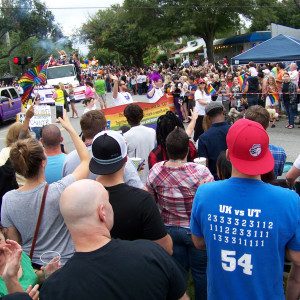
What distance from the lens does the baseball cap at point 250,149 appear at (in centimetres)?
184

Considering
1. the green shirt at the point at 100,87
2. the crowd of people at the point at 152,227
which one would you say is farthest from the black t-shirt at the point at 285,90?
the green shirt at the point at 100,87

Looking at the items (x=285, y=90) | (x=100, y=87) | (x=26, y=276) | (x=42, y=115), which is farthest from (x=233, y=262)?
(x=100, y=87)

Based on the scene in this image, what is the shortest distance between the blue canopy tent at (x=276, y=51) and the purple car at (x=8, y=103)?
10.8 meters

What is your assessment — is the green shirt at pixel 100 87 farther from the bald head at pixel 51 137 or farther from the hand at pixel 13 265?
the hand at pixel 13 265

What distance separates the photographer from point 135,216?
84.1 inches

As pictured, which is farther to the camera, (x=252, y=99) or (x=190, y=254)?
(x=252, y=99)

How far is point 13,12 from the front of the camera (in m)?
38.8

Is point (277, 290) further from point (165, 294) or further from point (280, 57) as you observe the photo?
point (280, 57)

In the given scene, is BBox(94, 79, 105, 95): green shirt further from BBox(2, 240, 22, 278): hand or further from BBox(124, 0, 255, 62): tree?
BBox(124, 0, 255, 62): tree

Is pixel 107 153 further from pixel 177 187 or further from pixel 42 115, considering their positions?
pixel 42 115

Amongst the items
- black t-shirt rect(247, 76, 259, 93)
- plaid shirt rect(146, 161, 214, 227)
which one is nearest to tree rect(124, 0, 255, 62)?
black t-shirt rect(247, 76, 259, 93)

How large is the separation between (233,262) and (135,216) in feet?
2.07

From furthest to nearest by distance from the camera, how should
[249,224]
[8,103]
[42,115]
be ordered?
[8,103]
[42,115]
[249,224]

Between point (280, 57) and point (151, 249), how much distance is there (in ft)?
43.0
